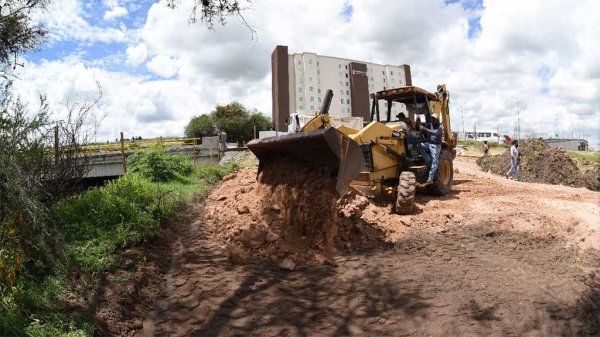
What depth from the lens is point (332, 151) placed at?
20.7 feet

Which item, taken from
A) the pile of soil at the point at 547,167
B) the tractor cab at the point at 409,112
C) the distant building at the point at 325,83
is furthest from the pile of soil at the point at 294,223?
the distant building at the point at 325,83

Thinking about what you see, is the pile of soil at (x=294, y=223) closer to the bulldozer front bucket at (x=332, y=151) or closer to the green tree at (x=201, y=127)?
the bulldozer front bucket at (x=332, y=151)

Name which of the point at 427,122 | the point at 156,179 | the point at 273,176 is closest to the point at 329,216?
the point at 273,176

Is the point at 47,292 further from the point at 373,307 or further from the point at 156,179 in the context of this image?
the point at 156,179

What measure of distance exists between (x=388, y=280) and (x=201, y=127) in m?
49.8

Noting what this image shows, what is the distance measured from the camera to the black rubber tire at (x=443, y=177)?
9.98 meters

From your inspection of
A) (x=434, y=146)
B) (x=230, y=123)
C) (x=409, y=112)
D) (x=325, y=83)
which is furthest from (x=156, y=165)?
(x=325, y=83)

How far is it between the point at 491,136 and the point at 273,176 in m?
47.2

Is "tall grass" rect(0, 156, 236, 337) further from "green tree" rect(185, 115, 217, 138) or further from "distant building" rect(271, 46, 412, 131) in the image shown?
"distant building" rect(271, 46, 412, 131)

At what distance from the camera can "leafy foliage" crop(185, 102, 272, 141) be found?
52.0 m

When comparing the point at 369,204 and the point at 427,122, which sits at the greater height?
the point at 427,122

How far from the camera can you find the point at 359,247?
6.90 metres

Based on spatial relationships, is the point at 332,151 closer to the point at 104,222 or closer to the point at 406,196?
the point at 406,196

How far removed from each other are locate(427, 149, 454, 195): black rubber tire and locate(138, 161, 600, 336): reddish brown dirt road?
6.10 feet
